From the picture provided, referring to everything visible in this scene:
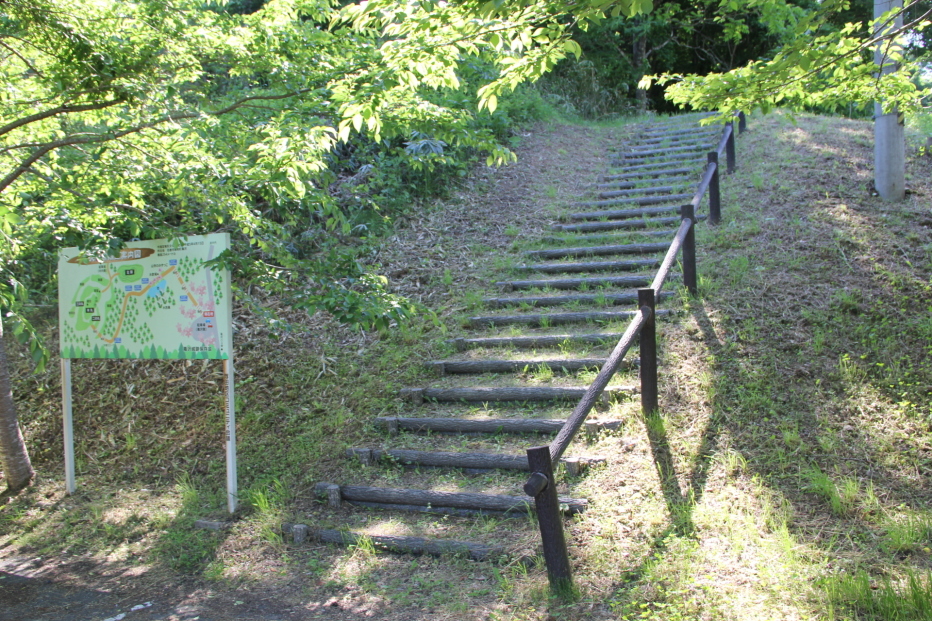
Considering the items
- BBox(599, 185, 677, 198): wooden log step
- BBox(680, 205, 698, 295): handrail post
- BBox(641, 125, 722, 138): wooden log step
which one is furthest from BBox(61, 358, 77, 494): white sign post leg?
BBox(641, 125, 722, 138): wooden log step

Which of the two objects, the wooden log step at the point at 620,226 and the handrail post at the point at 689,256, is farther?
the wooden log step at the point at 620,226

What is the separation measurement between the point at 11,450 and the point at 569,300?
554 cm

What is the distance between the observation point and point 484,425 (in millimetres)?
5312

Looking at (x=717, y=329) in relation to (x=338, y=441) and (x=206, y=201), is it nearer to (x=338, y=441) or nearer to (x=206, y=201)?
(x=338, y=441)

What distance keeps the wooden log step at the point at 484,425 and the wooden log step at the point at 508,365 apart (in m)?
0.79

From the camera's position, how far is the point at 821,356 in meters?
5.24

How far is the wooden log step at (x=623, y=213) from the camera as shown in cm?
888

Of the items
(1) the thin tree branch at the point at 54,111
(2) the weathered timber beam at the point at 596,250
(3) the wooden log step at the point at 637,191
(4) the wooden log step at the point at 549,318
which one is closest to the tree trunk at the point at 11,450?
(1) the thin tree branch at the point at 54,111

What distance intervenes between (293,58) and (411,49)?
1305 mm

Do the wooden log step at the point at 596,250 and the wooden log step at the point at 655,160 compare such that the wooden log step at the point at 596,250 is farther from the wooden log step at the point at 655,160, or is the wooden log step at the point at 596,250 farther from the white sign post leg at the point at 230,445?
the white sign post leg at the point at 230,445

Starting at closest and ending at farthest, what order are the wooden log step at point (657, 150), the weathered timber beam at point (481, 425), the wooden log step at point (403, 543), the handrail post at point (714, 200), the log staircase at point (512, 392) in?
the wooden log step at point (403, 543), the log staircase at point (512, 392), the weathered timber beam at point (481, 425), the handrail post at point (714, 200), the wooden log step at point (657, 150)

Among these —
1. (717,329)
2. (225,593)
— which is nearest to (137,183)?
(225,593)

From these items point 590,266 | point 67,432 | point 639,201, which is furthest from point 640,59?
point 67,432

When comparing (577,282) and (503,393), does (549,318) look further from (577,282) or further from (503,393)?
(503,393)
